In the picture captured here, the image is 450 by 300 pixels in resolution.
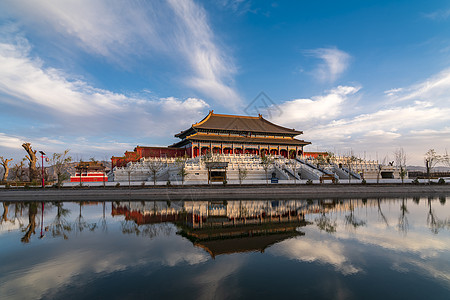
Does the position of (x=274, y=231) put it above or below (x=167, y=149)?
below

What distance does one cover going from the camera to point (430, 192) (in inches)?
1283

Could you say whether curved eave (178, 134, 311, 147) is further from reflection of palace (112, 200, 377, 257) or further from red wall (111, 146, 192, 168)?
reflection of palace (112, 200, 377, 257)

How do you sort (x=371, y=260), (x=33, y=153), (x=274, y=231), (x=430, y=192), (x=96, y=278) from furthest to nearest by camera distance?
1. (x=33, y=153)
2. (x=430, y=192)
3. (x=274, y=231)
4. (x=371, y=260)
5. (x=96, y=278)

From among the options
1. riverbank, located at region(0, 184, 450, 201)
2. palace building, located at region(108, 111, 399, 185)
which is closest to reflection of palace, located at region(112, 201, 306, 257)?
riverbank, located at region(0, 184, 450, 201)

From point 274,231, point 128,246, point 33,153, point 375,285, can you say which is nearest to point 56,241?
point 128,246

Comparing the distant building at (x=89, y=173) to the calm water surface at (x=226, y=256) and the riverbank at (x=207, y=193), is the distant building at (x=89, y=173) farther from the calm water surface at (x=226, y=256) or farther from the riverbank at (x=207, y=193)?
the calm water surface at (x=226, y=256)

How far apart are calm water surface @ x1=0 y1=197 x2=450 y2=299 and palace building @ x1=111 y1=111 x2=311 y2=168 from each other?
3495 centimetres

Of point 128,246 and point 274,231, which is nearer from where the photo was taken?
point 128,246

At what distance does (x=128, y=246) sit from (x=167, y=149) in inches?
1765

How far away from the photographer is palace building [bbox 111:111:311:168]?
53.0 meters

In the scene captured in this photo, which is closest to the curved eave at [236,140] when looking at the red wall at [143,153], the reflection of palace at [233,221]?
the red wall at [143,153]

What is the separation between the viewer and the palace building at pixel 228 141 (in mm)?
53000

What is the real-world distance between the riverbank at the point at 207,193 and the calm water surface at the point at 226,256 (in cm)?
1054

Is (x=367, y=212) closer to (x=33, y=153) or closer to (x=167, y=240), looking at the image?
(x=167, y=240)
